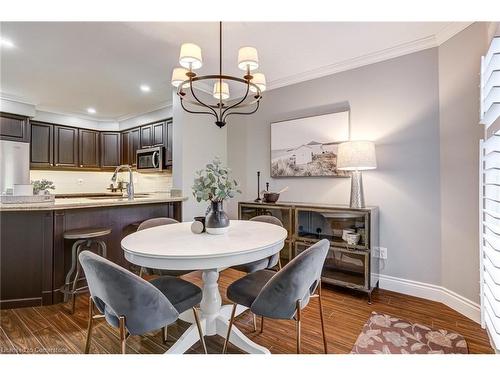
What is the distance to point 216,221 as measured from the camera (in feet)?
5.43

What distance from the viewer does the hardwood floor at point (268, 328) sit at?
1.61 m

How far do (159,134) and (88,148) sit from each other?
1945 millimetres

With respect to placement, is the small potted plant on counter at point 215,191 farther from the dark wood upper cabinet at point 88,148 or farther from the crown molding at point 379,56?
the dark wood upper cabinet at point 88,148

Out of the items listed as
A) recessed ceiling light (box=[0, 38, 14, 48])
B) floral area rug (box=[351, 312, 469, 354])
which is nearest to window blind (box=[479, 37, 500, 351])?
floral area rug (box=[351, 312, 469, 354])

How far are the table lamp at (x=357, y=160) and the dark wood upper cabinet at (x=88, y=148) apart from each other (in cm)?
498

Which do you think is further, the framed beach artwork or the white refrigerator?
the white refrigerator

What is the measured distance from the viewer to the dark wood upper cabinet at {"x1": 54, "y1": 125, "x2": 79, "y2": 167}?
4.64m

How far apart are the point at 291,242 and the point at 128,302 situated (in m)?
1.95

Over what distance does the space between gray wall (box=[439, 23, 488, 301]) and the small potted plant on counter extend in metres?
1.93

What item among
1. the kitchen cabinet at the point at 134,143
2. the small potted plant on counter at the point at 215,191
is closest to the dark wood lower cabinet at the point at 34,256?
the small potted plant on counter at the point at 215,191

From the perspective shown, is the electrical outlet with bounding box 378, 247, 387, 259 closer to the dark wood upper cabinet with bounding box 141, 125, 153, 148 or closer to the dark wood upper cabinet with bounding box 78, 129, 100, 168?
the dark wood upper cabinet with bounding box 141, 125, 153, 148

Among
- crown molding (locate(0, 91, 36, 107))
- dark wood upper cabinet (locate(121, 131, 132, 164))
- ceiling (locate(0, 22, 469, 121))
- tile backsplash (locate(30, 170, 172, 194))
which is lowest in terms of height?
tile backsplash (locate(30, 170, 172, 194))

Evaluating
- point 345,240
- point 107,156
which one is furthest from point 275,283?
point 107,156
